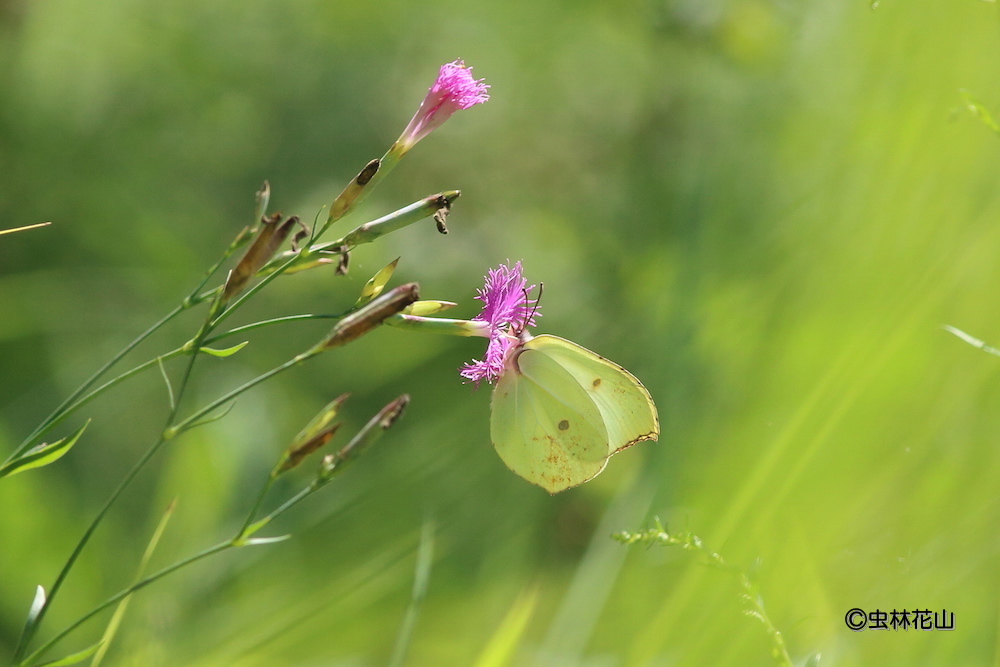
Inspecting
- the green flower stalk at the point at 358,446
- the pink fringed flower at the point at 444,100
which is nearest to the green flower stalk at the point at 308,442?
the green flower stalk at the point at 358,446

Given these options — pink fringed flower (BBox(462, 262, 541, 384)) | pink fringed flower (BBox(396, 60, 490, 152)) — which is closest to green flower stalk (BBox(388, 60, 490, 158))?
pink fringed flower (BBox(396, 60, 490, 152))

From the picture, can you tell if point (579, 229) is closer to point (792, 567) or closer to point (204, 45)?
point (204, 45)

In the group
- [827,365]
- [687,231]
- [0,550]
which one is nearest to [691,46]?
[687,231]

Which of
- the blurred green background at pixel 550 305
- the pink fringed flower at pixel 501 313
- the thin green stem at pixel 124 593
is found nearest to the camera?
the thin green stem at pixel 124 593

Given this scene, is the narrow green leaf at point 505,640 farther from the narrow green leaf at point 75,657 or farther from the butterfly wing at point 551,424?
the narrow green leaf at point 75,657

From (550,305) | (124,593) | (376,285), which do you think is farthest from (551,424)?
(550,305)

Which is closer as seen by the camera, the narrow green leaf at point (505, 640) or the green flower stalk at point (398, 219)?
the green flower stalk at point (398, 219)
